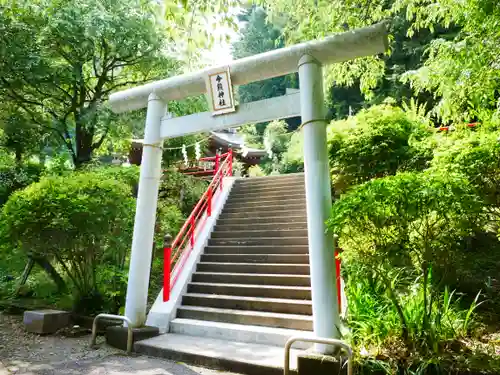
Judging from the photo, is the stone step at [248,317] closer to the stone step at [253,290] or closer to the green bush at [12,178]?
the stone step at [253,290]

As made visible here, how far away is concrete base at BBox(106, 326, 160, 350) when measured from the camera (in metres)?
5.46

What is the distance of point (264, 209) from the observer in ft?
31.9

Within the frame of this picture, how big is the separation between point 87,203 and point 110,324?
6.63 feet

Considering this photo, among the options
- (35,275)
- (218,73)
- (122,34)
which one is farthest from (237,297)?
(122,34)

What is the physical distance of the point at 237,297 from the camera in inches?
251

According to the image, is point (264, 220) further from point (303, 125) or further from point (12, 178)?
point (12, 178)

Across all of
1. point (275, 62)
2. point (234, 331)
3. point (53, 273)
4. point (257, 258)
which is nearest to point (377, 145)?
point (257, 258)

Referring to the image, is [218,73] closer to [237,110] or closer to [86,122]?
[237,110]

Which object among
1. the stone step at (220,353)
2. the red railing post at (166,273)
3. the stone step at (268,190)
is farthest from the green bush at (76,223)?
the stone step at (268,190)

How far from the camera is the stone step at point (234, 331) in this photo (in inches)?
205

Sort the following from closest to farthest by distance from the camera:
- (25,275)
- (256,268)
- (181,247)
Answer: (256,268) < (25,275) < (181,247)

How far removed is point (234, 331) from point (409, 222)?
122 inches

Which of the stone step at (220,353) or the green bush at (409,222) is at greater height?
the green bush at (409,222)

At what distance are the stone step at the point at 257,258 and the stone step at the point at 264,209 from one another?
1.93 metres
